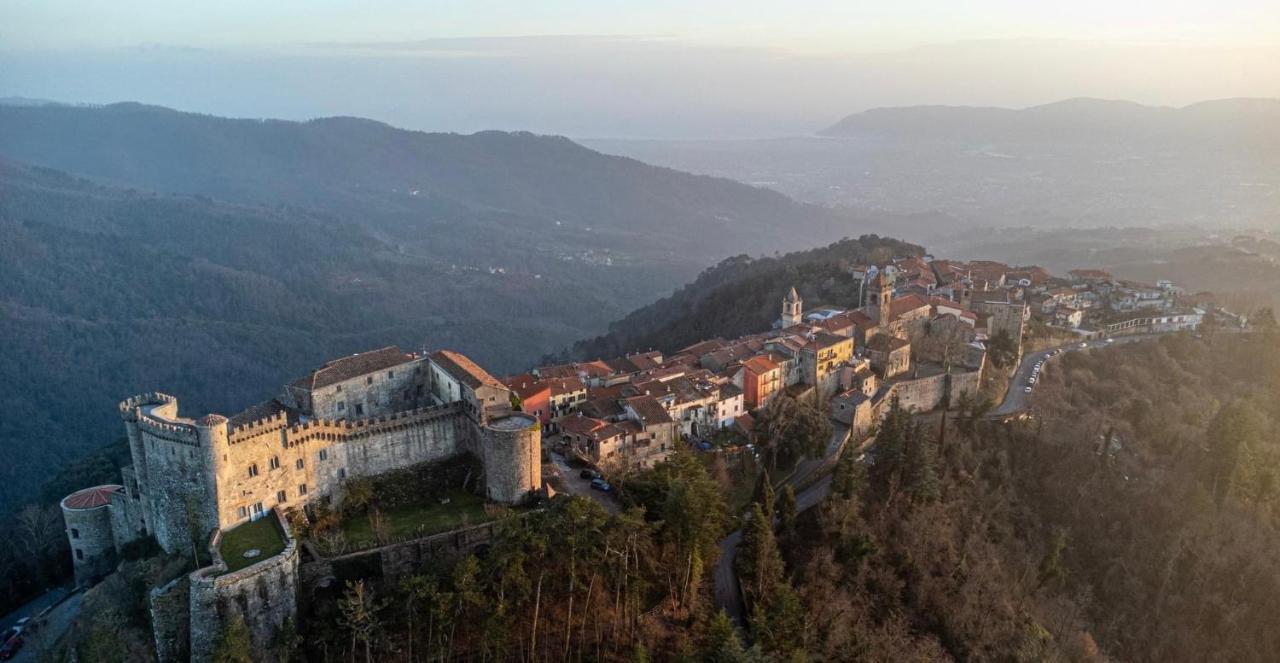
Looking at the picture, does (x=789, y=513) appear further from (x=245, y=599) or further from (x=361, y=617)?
(x=245, y=599)

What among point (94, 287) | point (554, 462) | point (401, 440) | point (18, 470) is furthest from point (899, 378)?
point (94, 287)

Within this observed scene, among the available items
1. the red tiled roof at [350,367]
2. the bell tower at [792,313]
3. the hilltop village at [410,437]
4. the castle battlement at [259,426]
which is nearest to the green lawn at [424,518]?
the hilltop village at [410,437]

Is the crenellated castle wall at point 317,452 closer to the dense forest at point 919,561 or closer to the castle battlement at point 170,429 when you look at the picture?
the castle battlement at point 170,429

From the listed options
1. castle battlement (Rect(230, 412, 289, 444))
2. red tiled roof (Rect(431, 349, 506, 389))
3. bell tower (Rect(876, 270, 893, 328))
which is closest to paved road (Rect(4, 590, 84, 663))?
castle battlement (Rect(230, 412, 289, 444))

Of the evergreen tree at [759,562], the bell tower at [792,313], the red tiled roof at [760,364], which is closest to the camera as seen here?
the evergreen tree at [759,562]

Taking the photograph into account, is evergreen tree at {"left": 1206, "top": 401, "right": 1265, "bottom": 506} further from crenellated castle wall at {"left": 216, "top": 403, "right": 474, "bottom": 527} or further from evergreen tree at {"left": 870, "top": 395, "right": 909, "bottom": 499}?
crenellated castle wall at {"left": 216, "top": 403, "right": 474, "bottom": 527}

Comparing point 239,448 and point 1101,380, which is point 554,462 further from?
point 1101,380
